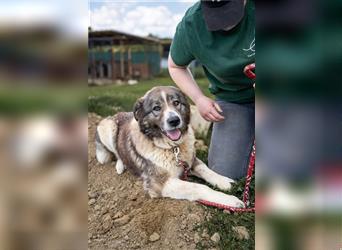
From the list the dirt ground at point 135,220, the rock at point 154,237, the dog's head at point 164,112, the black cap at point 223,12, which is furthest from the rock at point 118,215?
the black cap at point 223,12

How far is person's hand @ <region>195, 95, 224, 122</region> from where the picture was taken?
150cm

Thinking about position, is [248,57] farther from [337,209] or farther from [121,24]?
[337,209]

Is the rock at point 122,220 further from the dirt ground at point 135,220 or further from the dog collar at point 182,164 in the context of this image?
the dog collar at point 182,164

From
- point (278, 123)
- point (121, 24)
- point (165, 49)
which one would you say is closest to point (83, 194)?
point (278, 123)

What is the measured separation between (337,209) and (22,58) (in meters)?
0.58

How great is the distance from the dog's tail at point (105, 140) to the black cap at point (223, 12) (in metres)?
0.84

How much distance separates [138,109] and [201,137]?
1.15 ft

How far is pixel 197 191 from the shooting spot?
1590 mm

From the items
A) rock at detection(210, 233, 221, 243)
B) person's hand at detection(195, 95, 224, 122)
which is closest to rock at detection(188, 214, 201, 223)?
rock at detection(210, 233, 221, 243)

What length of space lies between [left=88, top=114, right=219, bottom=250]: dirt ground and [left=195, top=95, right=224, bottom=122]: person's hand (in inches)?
12.3

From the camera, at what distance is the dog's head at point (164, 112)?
1.65m

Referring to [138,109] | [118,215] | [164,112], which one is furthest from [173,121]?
[118,215]

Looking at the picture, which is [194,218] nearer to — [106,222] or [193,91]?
[106,222]

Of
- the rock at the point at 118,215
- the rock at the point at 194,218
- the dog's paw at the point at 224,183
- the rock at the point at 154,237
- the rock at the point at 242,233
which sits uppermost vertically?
the dog's paw at the point at 224,183
